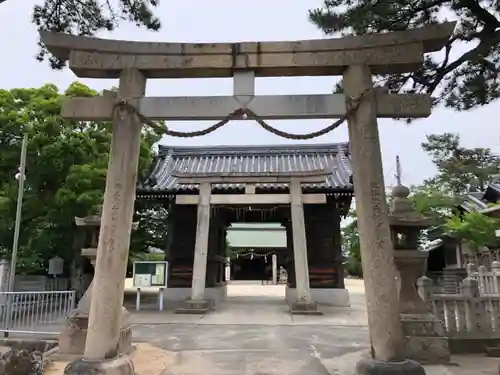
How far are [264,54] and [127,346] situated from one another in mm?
5167

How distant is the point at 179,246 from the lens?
1633 centimetres

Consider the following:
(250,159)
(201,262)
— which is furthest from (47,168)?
(250,159)

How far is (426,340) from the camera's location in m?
6.39

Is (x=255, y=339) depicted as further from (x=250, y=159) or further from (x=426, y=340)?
(x=250, y=159)

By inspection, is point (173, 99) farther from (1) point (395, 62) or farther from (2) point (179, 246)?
(2) point (179, 246)

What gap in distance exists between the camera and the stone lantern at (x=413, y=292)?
6.36 meters

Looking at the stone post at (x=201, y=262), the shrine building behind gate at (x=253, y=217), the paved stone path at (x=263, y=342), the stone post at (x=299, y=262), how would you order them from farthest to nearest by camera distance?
1. the shrine building behind gate at (x=253, y=217)
2. the stone post at (x=201, y=262)
3. the stone post at (x=299, y=262)
4. the paved stone path at (x=263, y=342)

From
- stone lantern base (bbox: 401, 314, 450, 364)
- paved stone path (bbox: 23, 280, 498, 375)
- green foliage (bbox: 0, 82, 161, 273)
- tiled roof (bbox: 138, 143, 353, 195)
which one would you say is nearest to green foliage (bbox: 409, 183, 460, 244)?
tiled roof (bbox: 138, 143, 353, 195)

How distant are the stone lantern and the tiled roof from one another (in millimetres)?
9523

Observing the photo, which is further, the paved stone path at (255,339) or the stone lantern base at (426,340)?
the stone lantern base at (426,340)

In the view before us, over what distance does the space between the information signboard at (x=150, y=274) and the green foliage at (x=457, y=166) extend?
80.2ft

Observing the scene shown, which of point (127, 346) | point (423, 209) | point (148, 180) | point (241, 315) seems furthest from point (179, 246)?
point (423, 209)

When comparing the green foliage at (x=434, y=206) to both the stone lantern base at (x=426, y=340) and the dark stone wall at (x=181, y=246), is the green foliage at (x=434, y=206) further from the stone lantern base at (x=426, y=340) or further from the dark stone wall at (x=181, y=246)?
the stone lantern base at (x=426, y=340)

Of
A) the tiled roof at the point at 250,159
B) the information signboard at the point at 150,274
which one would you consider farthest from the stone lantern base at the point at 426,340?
the tiled roof at the point at 250,159
